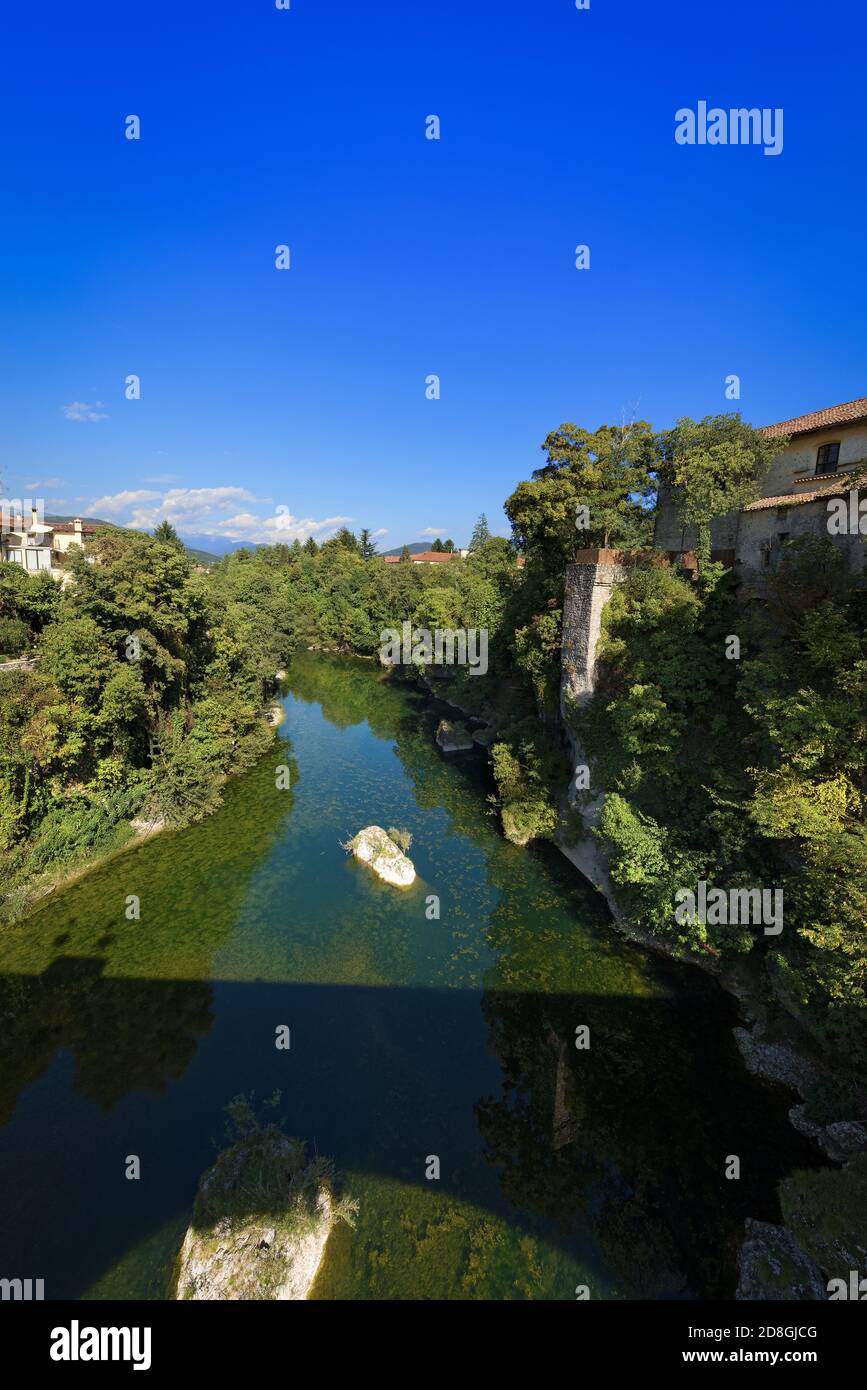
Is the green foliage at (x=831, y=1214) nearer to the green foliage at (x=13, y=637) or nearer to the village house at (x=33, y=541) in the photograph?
the green foliage at (x=13, y=637)

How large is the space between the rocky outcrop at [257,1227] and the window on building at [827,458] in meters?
A: 22.9

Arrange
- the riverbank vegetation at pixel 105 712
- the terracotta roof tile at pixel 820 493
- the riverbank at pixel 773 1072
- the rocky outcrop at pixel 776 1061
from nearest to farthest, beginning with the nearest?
the riverbank at pixel 773 1072 → the rocky outcrop at pixel 776 1061 → the terracotta roof tile at pixel 820 493 → the riverbank vegetation at pixel 105 712

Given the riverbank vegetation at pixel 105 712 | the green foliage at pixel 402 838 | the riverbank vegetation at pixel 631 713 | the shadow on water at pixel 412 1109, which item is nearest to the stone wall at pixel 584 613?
the riverbank vegetation at pixel 631 713

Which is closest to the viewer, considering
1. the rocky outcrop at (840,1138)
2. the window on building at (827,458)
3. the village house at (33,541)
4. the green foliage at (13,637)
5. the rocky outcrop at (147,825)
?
the rocky outcrop at (840,1138)

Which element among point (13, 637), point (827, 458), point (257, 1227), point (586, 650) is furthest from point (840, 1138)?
point (13, 637)

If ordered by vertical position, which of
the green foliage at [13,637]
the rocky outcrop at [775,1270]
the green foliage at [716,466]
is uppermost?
the green foliage at [716,466]

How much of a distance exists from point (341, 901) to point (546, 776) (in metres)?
8.97

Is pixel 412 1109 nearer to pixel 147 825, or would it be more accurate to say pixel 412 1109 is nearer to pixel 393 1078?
pixel 393 1078

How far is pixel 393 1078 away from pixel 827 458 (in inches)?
850

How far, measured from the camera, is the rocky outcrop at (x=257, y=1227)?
29.9 feet

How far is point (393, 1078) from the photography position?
520 inches

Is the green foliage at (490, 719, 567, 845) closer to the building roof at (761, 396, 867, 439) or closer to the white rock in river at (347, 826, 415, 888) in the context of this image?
the white rock in river at (347, 826, 415, 888)

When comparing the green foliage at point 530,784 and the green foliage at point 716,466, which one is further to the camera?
the green foliage at point 530,784

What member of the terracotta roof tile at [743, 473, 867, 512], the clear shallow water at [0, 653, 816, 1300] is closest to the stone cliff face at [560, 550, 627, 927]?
the clear shallow water at [0, 653, 816, 1300]
